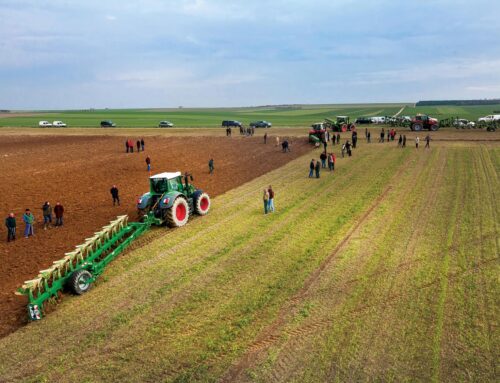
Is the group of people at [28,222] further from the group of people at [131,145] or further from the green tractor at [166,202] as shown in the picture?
the group of people at [131,145]

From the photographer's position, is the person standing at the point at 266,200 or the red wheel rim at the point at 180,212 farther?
the person standing at the point at 266,200

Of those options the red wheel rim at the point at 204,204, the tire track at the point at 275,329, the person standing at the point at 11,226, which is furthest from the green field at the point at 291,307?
the person standing at the point at 11,226

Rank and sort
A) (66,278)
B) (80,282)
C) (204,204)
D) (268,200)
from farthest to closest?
(204,204) → (268,200) → (80,282) → (66,278)

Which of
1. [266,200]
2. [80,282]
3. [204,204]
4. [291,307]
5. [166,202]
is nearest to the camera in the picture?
[291,307]

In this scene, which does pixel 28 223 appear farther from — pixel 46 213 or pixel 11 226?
pixel 46 213

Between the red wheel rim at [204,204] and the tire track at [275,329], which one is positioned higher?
the red wheel rim at [204,204]

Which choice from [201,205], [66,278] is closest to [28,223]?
[66,278]

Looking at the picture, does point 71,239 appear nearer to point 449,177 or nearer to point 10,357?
point 10,357
